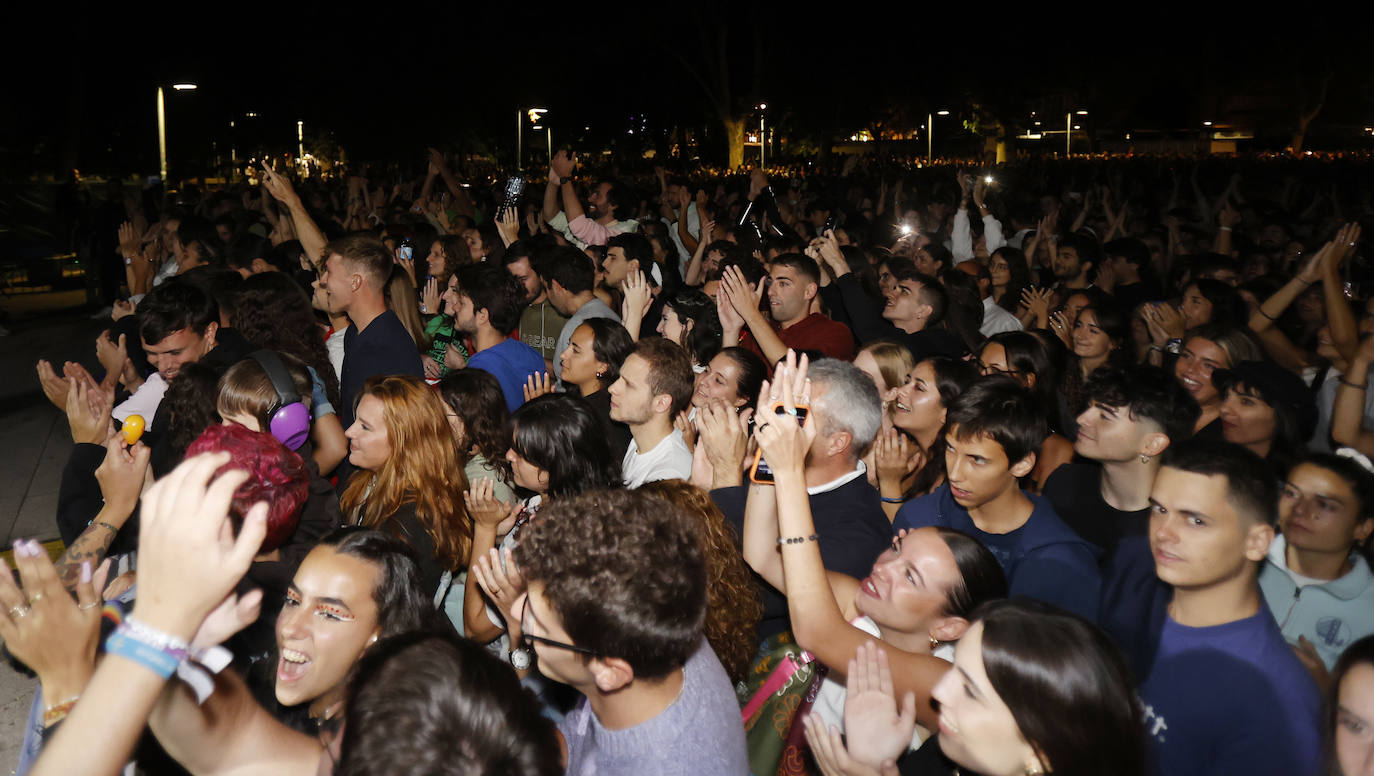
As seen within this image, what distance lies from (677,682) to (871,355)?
10.8 feet

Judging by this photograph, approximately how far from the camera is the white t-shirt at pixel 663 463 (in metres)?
4.52

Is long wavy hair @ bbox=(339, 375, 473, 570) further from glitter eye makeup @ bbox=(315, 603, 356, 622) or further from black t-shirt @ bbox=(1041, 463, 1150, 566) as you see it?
black t-shirt @ bbox=(1041, 463, 1150, 566)

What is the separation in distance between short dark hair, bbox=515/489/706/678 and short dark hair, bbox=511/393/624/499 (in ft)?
5.27

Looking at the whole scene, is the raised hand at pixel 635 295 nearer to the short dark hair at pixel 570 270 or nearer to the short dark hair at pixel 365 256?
the short dark hair at pixel 570 270

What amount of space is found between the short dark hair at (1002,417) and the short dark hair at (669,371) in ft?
4.09

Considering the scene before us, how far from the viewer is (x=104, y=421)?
165 inches

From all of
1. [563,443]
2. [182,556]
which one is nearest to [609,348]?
[563,443]

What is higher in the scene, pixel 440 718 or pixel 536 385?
pixel 536 385

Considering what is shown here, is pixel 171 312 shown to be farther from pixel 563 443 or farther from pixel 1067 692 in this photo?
pixel 1067 692

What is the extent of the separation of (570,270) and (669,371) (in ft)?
8.00

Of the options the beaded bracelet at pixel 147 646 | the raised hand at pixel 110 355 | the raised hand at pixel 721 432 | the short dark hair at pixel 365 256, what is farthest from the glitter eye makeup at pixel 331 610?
the raised hand at pixel 110 355

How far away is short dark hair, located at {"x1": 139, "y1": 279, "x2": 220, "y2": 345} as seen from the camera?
17.5 feet

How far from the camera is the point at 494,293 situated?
6.06 meters

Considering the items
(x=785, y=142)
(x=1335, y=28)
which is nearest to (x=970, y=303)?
(x=1335, y=28)
